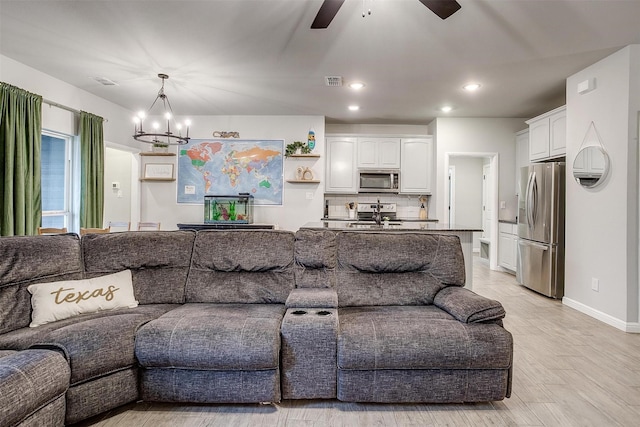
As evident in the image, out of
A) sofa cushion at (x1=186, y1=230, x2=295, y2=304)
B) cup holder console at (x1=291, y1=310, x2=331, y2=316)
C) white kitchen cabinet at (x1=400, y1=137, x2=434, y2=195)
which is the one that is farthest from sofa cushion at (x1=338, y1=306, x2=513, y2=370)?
white kitchen cabinet at (x1=400, y1=137, x2=434, y2=195)

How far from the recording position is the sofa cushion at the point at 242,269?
8.21 ft

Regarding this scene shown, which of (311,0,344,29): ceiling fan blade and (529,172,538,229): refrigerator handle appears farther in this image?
(529,172,538,229): refrigerator handle

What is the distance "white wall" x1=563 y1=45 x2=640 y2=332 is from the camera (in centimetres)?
330

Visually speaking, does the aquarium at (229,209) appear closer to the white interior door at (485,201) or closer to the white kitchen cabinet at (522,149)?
the white kitchen cabinet at (522,149)

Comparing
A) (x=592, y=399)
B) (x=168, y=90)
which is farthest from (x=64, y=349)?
(x=168, y=90)

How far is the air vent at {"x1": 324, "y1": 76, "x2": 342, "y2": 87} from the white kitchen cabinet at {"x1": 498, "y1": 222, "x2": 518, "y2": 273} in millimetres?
3642

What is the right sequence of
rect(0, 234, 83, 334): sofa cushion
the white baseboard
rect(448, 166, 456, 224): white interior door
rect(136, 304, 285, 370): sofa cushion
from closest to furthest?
rect(136, 304, 285, 370): sofa cushion < rect(0, 234, 83, 334): sofa cushion < the white baseboard < rect(448, 166, 456, 224): white interior door

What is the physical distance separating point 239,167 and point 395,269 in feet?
13.3

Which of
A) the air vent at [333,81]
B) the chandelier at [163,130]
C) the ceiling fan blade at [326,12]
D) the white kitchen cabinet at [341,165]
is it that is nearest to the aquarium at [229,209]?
the chandelier at [163,130]

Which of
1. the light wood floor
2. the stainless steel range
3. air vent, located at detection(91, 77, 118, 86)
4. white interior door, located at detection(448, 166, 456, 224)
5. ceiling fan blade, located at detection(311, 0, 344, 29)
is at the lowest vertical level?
the light wood floor

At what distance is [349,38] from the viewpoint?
123 inches

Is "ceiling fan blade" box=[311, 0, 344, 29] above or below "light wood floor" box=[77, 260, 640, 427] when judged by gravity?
above

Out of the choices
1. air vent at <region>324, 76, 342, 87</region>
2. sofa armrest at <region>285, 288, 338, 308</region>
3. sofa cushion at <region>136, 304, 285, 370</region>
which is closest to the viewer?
sofa cushion at <region>136, 304, 285, 370</region>

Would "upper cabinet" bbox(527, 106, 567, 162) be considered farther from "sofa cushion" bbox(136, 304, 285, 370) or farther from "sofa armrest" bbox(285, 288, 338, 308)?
"sofa cushion" bbox(136, 304, 285, 370)
